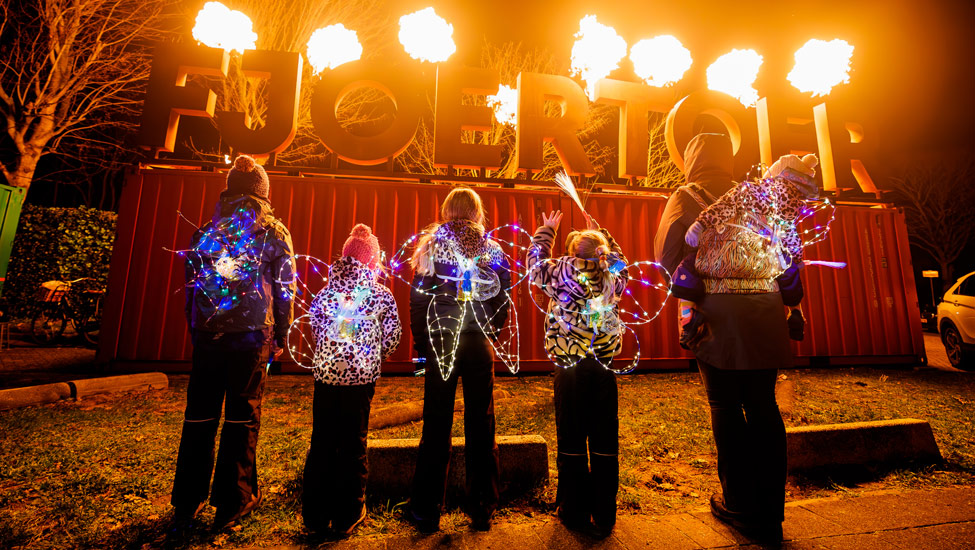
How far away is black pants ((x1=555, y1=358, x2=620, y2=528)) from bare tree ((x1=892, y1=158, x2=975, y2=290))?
29413mm

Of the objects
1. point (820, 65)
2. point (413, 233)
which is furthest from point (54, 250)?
point (820, 65)

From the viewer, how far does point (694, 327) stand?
217 cm

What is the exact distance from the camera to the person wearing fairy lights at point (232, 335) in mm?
2129

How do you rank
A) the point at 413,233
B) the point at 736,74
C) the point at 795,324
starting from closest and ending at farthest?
1. the point at 795,324
2. the point at 413,233
3. the point at 736,74

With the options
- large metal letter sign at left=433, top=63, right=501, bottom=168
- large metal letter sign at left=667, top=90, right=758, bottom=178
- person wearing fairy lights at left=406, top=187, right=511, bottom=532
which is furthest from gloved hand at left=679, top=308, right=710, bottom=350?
large metal letter sign at left=667, top=90, right=758, bottom=178

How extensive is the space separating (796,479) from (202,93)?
8952mm

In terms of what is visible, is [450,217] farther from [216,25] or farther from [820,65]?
[820,65]

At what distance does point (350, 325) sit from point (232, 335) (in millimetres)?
669

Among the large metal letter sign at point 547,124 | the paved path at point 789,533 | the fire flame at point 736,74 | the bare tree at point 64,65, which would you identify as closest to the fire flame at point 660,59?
the fire flame at point 736,74

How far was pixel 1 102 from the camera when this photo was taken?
9.01 meters

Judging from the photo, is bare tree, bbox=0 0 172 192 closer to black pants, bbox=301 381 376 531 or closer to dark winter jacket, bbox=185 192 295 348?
dark winter jacket, bbox=185 192 295 348

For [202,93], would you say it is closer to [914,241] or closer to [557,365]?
[557,365]

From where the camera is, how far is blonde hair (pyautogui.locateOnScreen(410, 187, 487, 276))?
7.61ft

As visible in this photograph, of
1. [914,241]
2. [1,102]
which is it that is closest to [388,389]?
[1,102]
